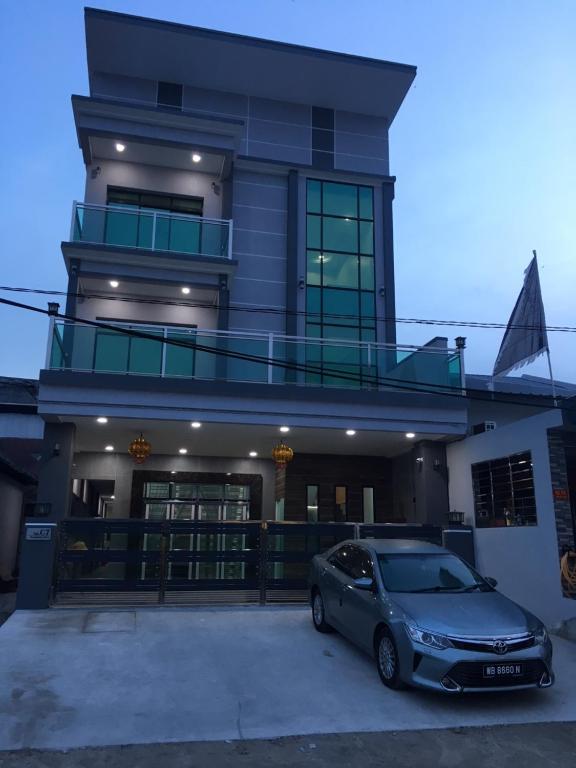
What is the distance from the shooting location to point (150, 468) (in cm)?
1725

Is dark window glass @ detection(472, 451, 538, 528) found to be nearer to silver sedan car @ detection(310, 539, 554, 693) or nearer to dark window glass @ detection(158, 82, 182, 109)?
silver sedan car @ detection(310, 539, 554, 693)

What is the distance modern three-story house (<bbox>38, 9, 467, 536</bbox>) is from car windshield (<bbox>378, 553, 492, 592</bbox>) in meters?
5.23

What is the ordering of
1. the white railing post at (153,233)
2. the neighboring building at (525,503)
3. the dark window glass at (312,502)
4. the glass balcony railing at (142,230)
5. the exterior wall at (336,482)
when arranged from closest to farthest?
the neighboring building at (525,503) < the glass balcony railing at (142,230) < the white railing post at (153,233) < the exterior wall at (336,482) < the dark window glass at (312,502)

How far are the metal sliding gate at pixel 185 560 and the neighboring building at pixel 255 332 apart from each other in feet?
4.35

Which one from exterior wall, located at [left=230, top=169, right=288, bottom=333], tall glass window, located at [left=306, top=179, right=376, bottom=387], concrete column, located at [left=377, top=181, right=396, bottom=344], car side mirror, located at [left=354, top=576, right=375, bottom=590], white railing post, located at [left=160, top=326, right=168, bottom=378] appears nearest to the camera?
car side mirror, located at [left=354, top=576, right=375, bottom=590]

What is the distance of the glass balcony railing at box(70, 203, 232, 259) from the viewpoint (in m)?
16.1

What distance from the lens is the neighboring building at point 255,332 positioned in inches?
497

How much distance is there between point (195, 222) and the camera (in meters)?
16.7

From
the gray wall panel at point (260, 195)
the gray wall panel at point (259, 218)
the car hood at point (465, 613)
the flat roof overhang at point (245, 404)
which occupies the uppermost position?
the gray wall panel at point (260, 195)

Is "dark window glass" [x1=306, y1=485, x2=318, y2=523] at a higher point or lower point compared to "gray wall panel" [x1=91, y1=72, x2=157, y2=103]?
lower

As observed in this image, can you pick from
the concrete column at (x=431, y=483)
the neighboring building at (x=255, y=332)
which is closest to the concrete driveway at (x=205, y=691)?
the neighboring building at (x=255, y=332)

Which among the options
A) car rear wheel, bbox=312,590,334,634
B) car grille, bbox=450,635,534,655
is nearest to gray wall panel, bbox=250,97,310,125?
car rear wheel, bbox=312,590,334,634

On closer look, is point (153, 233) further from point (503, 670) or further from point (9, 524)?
point (503, 670)

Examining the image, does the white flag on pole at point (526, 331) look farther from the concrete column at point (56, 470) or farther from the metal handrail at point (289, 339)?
the concrete column at point (56, 470)
